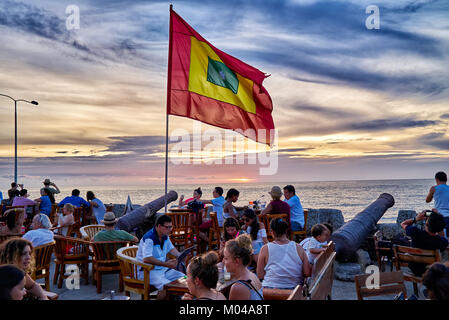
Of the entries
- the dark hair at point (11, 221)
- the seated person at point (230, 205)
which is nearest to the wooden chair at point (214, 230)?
the seated person at point (230, 205)

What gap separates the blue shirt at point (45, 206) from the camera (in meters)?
11.0

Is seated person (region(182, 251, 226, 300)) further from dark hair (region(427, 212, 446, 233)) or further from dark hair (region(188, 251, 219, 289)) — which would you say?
dark hair (region(427, 212, 446, 233))

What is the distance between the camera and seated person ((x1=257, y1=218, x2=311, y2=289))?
436 cm

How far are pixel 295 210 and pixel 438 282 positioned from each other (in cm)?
602

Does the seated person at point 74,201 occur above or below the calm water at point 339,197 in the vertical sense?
above

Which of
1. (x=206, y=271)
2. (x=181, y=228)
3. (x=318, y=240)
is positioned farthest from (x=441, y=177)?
(x=206, y=271)

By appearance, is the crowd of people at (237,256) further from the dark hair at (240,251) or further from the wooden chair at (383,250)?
the wooden chair at (383,250)

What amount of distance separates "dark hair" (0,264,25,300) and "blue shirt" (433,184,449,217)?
6911mm

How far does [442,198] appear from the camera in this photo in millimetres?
7000

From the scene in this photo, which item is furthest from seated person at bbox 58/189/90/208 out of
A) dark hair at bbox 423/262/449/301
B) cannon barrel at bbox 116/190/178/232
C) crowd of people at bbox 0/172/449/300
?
dark hair at bbox 423/262/449/301

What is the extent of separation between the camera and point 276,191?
8211 mm

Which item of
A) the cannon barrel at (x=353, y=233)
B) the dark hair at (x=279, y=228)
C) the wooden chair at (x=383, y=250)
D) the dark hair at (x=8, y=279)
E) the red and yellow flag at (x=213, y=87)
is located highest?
the red and yellow flag at (x=213, y=87)
